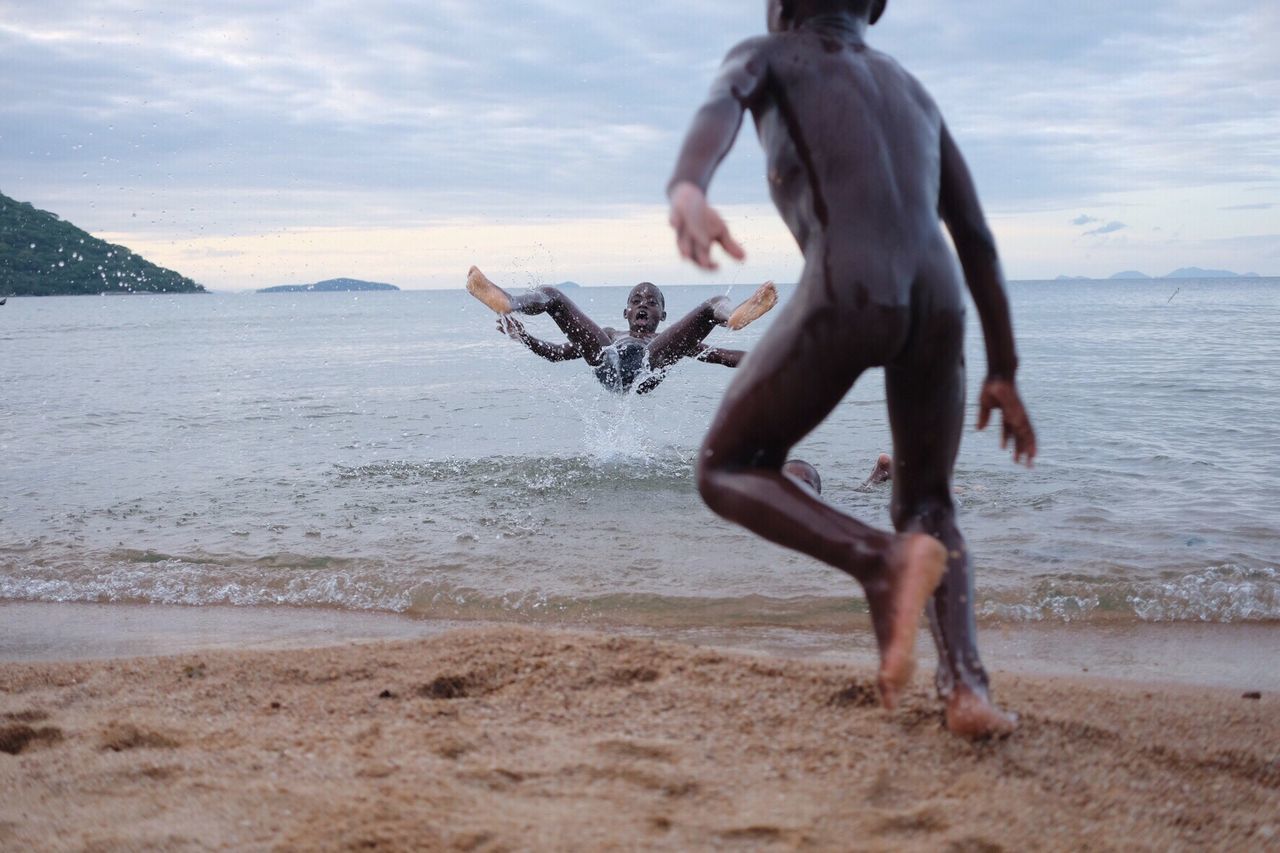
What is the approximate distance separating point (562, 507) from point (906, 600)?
19.4ft

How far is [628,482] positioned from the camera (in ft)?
30.6

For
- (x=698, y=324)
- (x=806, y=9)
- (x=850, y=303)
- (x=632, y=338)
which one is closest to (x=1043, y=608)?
(x=850, y=303)

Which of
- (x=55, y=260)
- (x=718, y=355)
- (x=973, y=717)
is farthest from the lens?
(x=55, y=260)

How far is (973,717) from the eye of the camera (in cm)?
282

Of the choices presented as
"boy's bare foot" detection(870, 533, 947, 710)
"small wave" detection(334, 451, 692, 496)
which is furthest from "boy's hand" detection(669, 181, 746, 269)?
"small wave" detection(334, 451, 692, 496)

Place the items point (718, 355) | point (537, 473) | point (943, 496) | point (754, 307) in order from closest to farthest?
point (943, 496) → point (754, 307) → point (718, 355) → point (537, 473)

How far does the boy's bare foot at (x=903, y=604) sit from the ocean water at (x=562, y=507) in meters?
2.77

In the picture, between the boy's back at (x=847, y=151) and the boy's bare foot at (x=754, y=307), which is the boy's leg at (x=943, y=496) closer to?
the boy's back at (x=847, y=151)

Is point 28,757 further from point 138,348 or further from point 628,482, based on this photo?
point 138,348

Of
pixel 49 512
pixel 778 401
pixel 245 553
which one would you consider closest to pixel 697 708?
pixel 778 401

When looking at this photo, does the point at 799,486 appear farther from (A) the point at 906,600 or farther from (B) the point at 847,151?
(B) the point at 847,151

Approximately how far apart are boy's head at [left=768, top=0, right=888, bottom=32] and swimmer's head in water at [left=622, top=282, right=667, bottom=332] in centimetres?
683

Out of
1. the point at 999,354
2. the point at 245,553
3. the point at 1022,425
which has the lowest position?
the point at 245,553

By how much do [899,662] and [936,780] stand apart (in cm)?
45
